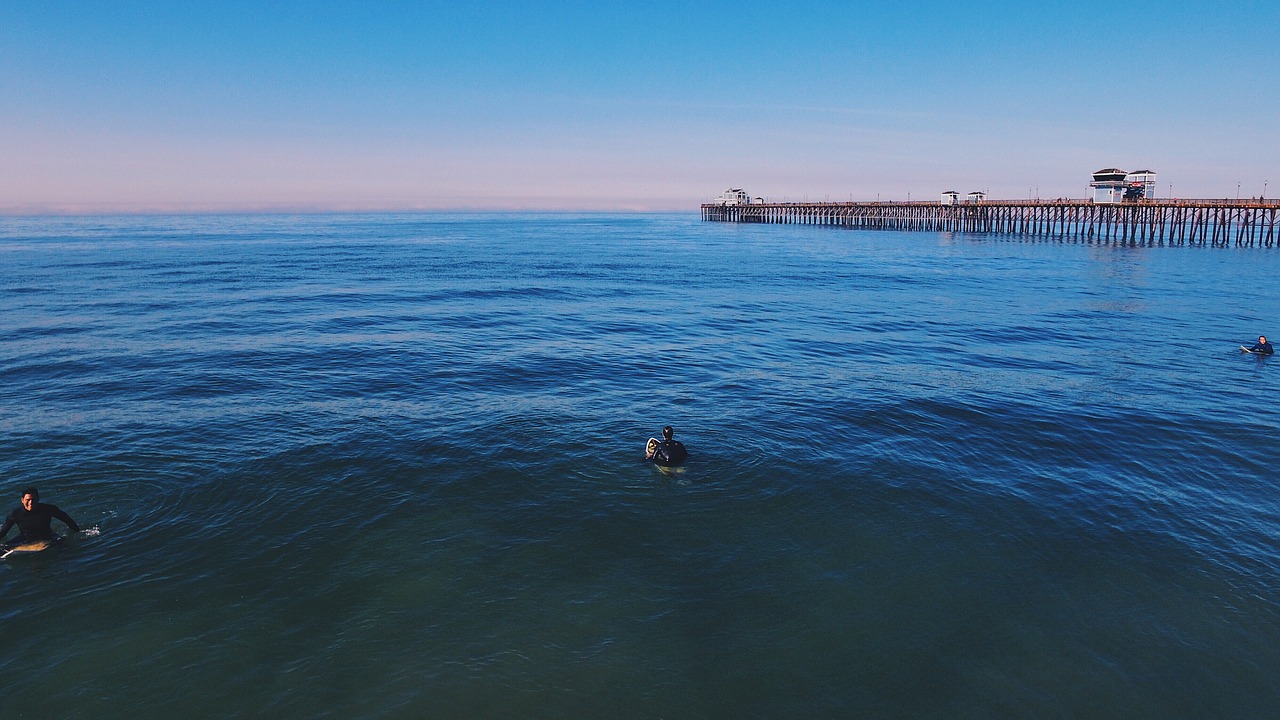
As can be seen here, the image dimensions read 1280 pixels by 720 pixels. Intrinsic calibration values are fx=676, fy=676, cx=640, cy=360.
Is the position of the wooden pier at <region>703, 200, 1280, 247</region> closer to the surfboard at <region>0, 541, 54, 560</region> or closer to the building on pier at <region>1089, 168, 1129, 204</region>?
the building on pier at <region>1089, 168, 1129, 204</region>

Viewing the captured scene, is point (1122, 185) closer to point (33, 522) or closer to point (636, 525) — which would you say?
point (636, 525)

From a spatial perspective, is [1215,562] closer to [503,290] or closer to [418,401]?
[418,401]

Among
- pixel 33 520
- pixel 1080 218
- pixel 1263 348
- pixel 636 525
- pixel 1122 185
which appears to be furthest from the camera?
pixel 1080 218

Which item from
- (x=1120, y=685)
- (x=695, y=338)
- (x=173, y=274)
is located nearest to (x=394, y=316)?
(x=695, y=338)

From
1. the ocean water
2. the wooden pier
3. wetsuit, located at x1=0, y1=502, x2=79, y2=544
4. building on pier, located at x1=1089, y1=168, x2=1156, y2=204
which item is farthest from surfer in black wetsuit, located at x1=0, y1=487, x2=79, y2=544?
building on pier, located at x1=1089, y1=168, x2=1156, y2=204

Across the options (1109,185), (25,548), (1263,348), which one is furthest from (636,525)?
(1109,185)

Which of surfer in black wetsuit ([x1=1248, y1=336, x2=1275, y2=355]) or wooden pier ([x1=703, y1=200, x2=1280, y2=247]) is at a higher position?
wooden pier ([x1=703, y1=200, x2=1280, y2=247])

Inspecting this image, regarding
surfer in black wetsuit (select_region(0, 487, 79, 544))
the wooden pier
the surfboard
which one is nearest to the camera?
surfer in black wetsuit (select_region(0, 487, 79, 544))
